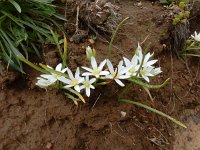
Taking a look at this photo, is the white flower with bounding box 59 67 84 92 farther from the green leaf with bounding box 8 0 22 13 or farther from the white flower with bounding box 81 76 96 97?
the green leaf with bounding box 8 0 22 13

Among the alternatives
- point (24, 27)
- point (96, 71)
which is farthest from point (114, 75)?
point (24, 27)

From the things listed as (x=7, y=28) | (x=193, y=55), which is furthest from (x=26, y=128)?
(x=193, y=55)

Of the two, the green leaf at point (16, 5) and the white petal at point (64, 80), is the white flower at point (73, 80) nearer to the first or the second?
the white petal at point (64, 80)

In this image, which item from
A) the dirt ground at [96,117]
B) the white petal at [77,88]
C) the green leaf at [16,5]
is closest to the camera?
the white petal at [77,88]

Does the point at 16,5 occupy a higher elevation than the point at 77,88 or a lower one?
higher

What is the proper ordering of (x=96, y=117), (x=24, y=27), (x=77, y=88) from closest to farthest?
1. (x=77, y=88)
2. (x=96, y=117)
3. (x=24, y=27)

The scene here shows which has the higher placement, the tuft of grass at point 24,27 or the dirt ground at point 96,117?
the tuft of grass at point 24,27

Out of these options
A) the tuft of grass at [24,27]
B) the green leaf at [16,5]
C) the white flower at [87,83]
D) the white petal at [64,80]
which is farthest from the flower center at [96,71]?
the green leaf at [16,5]

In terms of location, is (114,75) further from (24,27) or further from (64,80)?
(24,27)

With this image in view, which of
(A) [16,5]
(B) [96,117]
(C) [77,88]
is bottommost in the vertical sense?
(B) [96,117]
